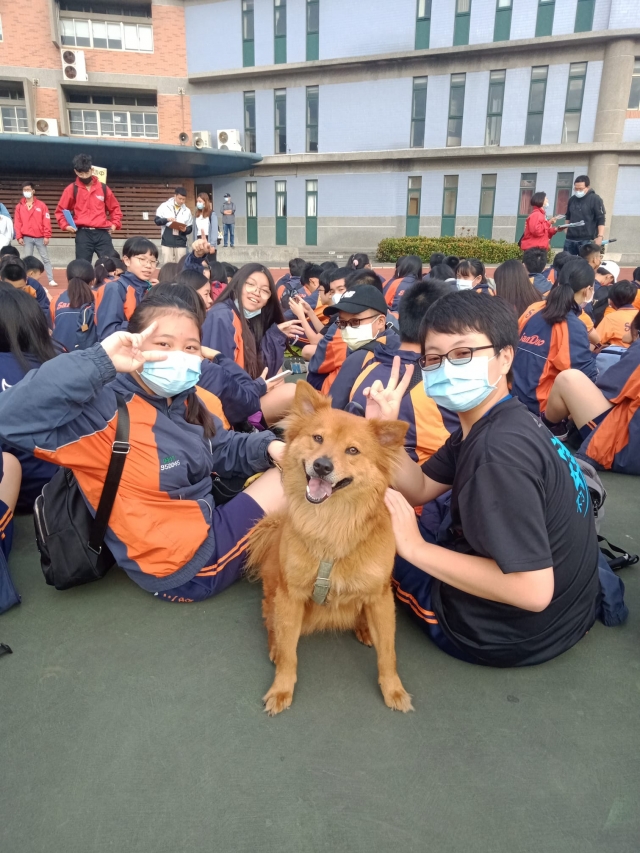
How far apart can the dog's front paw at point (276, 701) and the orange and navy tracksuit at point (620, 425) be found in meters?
3.77

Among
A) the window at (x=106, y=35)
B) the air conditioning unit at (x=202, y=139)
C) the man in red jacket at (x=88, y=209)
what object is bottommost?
the man in red jacket at (x=88, y=209)

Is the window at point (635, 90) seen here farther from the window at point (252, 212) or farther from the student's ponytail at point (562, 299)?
the student's ponytail at point (562, 299)

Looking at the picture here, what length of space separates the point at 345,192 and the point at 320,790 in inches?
1143

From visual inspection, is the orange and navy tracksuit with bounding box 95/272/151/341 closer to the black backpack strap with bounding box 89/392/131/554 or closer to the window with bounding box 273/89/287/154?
the black backpack strap with bounding box 89/392/131/554

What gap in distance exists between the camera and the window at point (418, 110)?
25.8m

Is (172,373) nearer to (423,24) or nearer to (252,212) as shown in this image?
(252,212)

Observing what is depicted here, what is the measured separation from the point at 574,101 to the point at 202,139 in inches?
701

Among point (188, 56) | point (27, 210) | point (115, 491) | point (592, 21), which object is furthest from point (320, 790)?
point (188, 56)

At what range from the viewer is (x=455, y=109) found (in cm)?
2570

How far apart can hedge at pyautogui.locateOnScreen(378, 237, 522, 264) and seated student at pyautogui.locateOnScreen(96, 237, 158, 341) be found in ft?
60.6

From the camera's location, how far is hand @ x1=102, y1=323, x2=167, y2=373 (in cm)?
240

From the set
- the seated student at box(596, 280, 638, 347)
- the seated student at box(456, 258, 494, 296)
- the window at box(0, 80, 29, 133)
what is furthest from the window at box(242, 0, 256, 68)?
the seated student at box(596, 280, 638, 347)

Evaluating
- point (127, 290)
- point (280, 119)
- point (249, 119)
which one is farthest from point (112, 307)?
point (249, 119)

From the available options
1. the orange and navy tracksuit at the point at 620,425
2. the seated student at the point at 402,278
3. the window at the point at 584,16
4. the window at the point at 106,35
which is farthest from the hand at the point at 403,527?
the window at the point at 106,35
